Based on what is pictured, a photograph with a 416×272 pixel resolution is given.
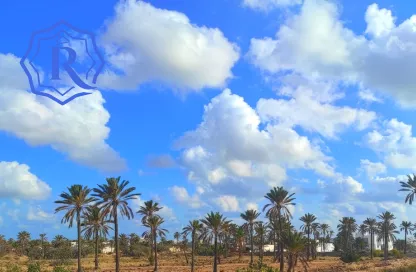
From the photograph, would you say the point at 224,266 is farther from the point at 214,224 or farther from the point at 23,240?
the point at 23,240

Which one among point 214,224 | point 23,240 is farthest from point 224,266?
point 23,240

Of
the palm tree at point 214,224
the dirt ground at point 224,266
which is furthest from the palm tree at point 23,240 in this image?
the palm tree at point 214,224

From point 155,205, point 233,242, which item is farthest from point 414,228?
point 155,205

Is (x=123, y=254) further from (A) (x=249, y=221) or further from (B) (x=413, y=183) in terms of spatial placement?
(B) (x=413, y=183)

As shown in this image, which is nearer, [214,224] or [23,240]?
[214,224]

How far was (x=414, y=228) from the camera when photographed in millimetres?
136625

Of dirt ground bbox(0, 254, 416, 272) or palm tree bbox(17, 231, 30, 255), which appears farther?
palm tree bbox(17, 231, 30, 255)

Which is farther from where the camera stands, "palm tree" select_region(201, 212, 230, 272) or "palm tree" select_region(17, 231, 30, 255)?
"palm tree" select_region(17, 231, 30, 255)

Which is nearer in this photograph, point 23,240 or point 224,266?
point 224,266

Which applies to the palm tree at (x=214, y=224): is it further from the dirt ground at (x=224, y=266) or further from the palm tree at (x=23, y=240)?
the palm tree at (x=23, y=240)

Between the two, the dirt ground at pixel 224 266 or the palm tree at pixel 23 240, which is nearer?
the dirt ground at pixel 224 266

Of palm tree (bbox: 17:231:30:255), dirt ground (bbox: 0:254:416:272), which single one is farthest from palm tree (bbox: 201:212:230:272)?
palm tree (bbox: 17:231:30:255)

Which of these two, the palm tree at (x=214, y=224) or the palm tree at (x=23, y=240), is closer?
the palm tree at (x=214, y=224)

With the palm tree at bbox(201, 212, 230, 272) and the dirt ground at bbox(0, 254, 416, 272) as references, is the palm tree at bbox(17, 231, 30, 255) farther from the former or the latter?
the palm tree at bbox(201, 212, 230, 272)
